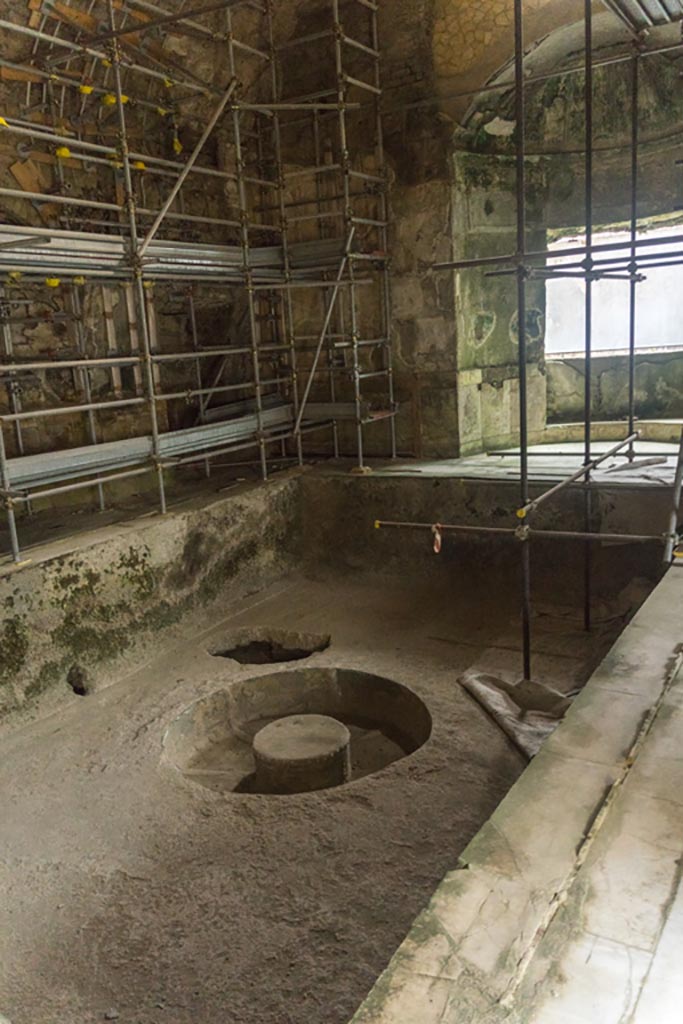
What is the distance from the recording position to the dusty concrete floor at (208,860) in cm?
297

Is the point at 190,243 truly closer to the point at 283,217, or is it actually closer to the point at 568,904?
the point at 283,217

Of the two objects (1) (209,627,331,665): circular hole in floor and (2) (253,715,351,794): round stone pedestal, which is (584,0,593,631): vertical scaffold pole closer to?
(1) (209,627,331,665): circular hole in floor

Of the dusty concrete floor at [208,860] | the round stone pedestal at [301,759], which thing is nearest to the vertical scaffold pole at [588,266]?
the dusty concrete floor at [208,860]

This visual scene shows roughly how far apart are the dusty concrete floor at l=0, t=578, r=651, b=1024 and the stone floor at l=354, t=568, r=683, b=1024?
108 centimetres

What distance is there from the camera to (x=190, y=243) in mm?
6820

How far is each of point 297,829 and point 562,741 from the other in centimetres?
160

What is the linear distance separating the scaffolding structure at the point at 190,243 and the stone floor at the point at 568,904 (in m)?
4.25

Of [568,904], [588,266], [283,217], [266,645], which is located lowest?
[266,645]

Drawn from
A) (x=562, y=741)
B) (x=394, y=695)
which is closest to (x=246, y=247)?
(x=394, y=695)

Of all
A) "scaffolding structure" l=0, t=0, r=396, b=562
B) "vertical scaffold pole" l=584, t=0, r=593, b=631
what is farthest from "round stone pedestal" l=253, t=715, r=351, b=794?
"scaffolding structure" l=0, t=0, r=396, b=562

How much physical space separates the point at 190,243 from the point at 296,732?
4319mm

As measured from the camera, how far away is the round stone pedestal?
14.4ft

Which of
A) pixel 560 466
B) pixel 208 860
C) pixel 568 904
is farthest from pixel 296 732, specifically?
pixel 560 466

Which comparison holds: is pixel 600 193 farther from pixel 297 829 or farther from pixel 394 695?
pixel 297 829
